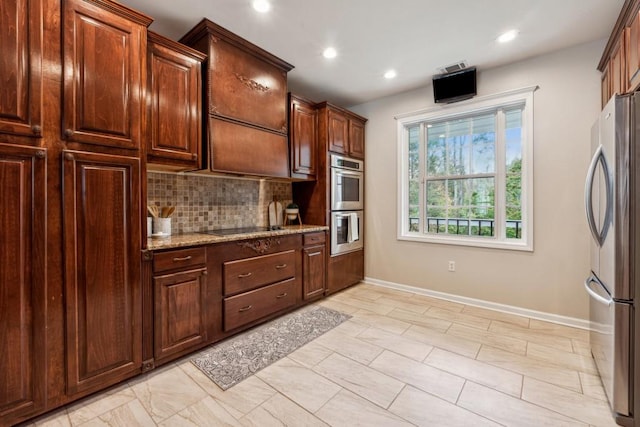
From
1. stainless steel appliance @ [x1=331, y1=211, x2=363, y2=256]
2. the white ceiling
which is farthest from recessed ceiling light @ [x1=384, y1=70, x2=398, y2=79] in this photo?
stainless steel appliance @ [x1=331, y1=211, x2=363, y2=256]

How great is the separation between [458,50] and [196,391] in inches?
142

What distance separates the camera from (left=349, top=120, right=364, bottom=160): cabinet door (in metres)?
3.84

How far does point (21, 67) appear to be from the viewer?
1449 millimetres

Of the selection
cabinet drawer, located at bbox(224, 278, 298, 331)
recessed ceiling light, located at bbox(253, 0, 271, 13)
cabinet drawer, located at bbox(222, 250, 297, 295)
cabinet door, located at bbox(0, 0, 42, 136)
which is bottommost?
cabinet drawer, located at bbox(224, 278, 298, 331)

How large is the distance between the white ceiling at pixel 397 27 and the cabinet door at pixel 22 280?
143 cm

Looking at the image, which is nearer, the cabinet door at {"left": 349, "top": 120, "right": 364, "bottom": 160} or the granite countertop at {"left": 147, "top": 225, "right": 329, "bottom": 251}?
the granite countertop at {"left": 147, "top": 225, "right": 329, "bottom": 251}

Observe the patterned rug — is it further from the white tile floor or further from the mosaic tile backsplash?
the mosaic tile backsplash

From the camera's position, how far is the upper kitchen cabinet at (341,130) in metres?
3.46

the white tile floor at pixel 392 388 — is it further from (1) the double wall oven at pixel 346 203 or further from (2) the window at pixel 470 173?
(1) the double wall oven at pixel 346 203

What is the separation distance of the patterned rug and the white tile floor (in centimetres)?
8

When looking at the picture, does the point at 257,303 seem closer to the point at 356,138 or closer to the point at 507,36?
the point at 356,138

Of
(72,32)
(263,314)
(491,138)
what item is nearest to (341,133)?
(491,138)

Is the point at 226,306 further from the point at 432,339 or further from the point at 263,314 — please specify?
the point at 432,339

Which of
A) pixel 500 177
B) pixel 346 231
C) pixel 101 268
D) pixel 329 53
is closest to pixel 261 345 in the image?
pixel 101 268
